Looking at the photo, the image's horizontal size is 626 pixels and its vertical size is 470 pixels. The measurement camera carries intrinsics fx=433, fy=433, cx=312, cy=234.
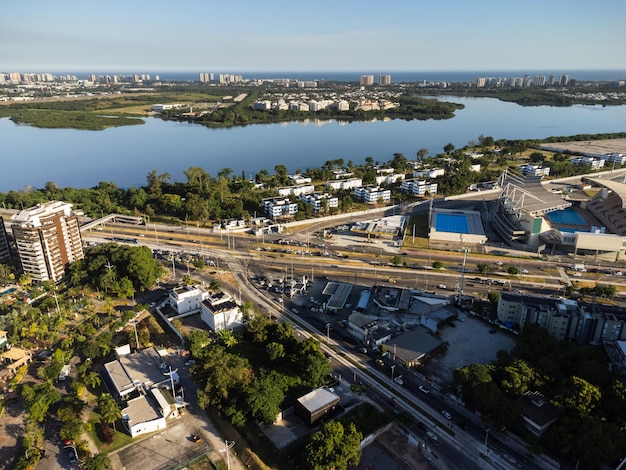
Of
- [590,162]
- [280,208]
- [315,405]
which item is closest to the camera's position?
[315,405]

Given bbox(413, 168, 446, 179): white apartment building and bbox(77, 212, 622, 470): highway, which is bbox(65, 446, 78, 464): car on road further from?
bbox(413, 168, 446, 179): white apartment building

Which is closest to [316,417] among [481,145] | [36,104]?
[481,145]

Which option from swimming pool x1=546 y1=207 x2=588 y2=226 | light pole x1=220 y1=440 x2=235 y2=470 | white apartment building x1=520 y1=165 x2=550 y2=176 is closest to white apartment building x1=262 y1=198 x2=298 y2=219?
swimming pool x1=546 y1=207 x2=588 y2=226

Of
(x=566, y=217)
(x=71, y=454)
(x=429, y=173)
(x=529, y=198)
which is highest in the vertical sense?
(x=529, y=198)

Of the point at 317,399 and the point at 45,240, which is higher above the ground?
the point at 45,240

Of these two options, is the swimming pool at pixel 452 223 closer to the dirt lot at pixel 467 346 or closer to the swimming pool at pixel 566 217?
the swimming pool at pixel 566 217

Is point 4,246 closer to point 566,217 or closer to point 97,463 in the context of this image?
point 97,463

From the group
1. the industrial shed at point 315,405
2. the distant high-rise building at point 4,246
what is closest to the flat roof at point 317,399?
the industrial shed at point 315,405

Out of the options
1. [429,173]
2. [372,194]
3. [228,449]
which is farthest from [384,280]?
[429,173]
